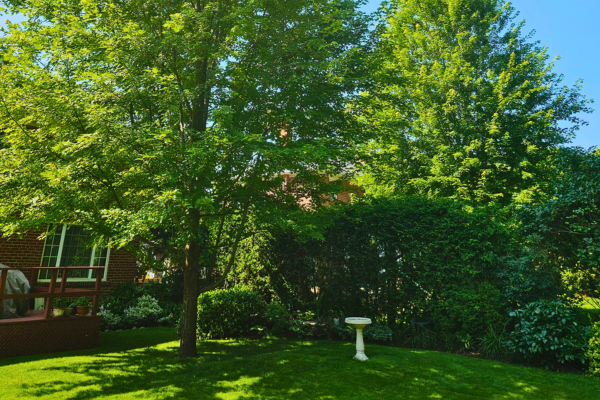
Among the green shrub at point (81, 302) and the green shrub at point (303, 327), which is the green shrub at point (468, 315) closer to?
the green shrub at point (303, 327)

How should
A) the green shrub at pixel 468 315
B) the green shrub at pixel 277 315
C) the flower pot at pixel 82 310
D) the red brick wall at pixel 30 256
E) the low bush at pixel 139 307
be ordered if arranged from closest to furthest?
the green shrub at pixel 468 315, the flower pot at pixel 82 310, the green shrub at pixel 277 315, the red brick wall at pixel 30 256, the low bush at pixel 139 307

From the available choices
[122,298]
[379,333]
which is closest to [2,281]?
[122,298]

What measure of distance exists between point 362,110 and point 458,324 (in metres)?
5.84

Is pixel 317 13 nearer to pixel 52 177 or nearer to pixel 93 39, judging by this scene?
pixel 93 39

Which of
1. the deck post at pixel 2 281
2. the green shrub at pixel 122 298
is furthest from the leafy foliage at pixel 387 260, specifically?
the deck post at pixel 2 281

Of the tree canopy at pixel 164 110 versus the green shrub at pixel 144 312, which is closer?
the tree canopy at pixel 164 110

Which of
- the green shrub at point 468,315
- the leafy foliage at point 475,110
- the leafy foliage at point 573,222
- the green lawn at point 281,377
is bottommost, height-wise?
the green lawn at point 281,377

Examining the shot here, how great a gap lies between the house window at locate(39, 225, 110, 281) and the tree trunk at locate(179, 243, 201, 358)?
5638 millimetres

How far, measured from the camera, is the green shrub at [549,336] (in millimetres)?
6586

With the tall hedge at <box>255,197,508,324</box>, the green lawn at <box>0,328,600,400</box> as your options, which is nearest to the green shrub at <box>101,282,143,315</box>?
the green lawn at <box>0,328,600,400</box>

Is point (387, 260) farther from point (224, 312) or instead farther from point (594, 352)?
point (224, 312)

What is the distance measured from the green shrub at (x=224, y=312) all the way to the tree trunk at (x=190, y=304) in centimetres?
179

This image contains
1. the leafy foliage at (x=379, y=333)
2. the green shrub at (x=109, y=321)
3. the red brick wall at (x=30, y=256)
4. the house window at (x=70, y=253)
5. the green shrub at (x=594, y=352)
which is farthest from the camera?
the house window at (x=70, y=253)

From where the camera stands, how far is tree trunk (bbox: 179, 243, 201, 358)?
7344 mm
